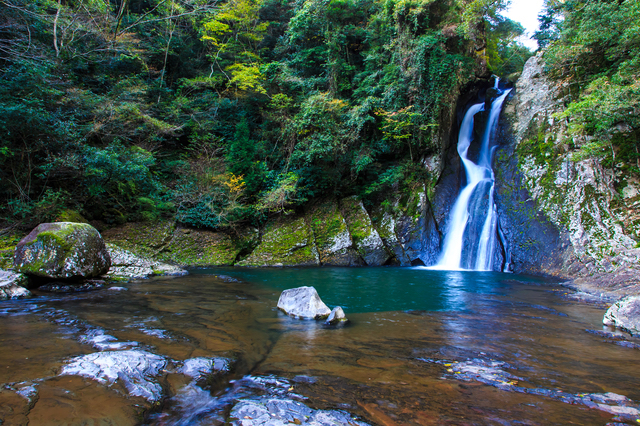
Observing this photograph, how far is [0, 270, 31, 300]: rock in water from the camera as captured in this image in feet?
18.3

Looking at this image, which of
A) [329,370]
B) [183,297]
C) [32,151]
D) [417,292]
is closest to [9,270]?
[183,297]

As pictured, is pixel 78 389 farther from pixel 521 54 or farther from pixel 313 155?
pixel 521 54

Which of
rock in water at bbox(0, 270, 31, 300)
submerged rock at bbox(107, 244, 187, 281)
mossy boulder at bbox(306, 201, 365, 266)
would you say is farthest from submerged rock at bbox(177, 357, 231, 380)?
mossy boulder at bbox(306, 201, 365, 266)

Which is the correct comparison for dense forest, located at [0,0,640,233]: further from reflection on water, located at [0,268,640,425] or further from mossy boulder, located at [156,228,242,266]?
reflection on water, located at [0,268,640,425]

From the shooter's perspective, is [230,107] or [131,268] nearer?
[131,268]

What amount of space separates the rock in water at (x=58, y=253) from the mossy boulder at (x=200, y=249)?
18.1 ft

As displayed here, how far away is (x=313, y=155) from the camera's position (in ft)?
47.4

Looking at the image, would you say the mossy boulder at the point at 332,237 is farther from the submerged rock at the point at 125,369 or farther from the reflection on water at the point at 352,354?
the submerged rock at the point at 125,369

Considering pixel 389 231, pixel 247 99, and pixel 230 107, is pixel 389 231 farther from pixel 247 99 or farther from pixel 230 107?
pixel 230 107

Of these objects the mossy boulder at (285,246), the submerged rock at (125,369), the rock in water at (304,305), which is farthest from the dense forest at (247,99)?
the submerged rock at (125,369)

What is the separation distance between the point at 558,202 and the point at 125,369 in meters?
13.0

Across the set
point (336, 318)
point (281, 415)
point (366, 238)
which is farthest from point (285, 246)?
point (281, 415)

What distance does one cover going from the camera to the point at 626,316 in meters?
4.52

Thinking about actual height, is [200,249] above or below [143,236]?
below
